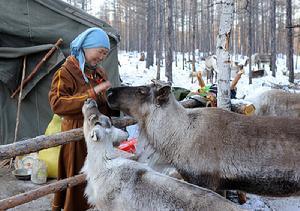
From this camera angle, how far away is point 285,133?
334 cm

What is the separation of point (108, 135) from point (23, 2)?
4726 mm

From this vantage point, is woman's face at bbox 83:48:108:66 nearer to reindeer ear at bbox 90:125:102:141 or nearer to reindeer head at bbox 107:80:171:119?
reindeer head at bbox 107:80:171:119

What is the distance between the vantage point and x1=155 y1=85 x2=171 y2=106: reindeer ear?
340 cm

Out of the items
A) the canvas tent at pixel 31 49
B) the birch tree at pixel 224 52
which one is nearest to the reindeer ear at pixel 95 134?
the birch tree at pixel 224 52

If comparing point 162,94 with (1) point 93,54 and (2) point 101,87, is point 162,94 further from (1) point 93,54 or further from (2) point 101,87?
(1) point 93,54

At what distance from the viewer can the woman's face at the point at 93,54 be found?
3.18 m

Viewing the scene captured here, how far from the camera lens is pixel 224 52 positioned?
4844mm

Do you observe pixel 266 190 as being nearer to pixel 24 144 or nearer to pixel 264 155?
pixel 264 155

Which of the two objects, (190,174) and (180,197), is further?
(190,174)

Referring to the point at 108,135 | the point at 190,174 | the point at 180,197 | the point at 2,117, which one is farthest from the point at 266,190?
the point at 2,117

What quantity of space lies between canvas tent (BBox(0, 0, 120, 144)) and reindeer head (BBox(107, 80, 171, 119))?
3.53 m

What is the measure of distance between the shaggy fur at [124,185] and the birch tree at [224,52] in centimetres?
224

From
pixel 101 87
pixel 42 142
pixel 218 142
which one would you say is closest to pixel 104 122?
pixel 101 87

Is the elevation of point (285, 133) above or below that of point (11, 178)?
above
